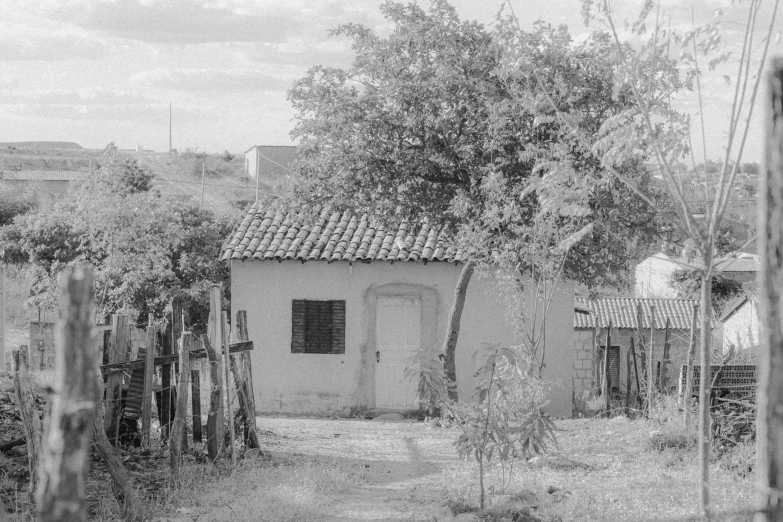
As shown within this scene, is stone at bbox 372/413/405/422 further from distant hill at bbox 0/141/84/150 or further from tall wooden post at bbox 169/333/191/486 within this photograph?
distant hill at bbox 0/141/84/150

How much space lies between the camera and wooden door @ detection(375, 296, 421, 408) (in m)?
15.0

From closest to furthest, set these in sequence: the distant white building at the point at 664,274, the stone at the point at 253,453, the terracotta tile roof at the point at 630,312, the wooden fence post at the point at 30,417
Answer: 1. the wooden fence post at the point at 30,417
2. the stone at the point at 253,453
3. the terracotta tile roof at the point at 630,312
4. the distant white building at the point at 664,274

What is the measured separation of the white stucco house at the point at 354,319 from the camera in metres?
15.0

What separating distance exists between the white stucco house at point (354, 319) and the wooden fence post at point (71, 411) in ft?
39.8

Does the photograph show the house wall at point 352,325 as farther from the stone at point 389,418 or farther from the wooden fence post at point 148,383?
the wooden fence post at point 148,383

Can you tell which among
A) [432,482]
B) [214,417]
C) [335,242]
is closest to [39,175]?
[335,242]

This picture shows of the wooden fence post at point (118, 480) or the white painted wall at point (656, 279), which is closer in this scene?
the wooden fence post at point (118, 480)

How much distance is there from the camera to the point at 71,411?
8.17ft

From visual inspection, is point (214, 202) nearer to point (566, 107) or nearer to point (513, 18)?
point (566, 107)

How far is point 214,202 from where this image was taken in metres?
41.4

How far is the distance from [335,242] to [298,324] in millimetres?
1613

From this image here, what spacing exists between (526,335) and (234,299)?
19.6ft

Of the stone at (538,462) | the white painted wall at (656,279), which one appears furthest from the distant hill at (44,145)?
the stone at (538,462)

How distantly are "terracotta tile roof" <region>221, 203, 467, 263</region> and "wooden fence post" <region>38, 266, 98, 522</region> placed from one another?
37.6ft
